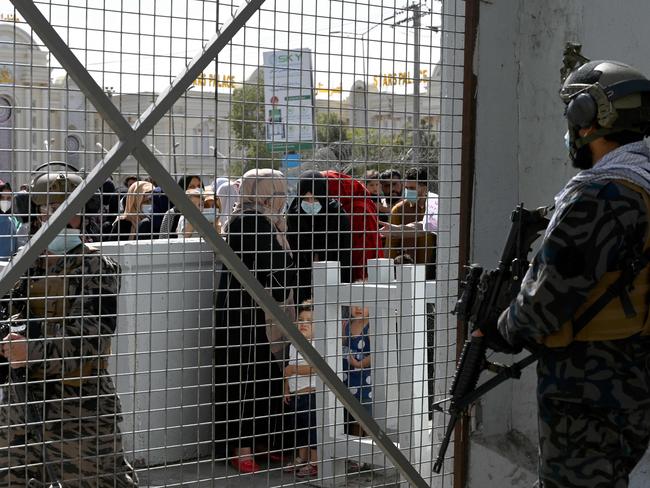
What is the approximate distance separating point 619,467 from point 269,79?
1981 millimetres

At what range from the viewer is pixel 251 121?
358 cm

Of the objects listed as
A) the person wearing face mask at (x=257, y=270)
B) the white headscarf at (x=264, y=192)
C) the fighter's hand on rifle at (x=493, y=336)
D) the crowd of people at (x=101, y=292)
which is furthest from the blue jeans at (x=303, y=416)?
the fighter's hand on rifle at (x=493, y=336)

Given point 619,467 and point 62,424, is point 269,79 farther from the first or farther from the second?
point 619,467

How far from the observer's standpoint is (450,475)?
14.8 ft

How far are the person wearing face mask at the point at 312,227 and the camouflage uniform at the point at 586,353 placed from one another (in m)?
1.01

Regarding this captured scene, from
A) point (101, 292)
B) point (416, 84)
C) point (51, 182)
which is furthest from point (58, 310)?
point (416, 84)

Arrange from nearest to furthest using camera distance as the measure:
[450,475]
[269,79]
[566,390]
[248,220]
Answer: [566,390] < [269,79] < [248,220] < [450,475]

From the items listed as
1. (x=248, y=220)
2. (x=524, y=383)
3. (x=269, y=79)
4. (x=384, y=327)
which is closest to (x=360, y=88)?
(x=269, y=79)

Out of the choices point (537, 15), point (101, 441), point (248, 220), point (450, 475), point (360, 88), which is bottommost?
point (450, 475)

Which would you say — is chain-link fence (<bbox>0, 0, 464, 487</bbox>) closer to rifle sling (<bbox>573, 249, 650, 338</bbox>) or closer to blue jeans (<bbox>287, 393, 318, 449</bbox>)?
blue jeans (<bbox>287, 393, 318, 449</bbox>)

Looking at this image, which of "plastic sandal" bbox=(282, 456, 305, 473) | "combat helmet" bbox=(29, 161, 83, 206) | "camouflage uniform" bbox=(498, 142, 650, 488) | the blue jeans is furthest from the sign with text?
the blue jeans

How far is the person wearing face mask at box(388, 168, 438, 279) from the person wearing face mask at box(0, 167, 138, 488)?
1305 mm

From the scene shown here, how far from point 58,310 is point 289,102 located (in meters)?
1.25

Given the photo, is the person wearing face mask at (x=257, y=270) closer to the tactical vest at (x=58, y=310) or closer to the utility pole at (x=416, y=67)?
the tactical vest at (x=58, y=310)
